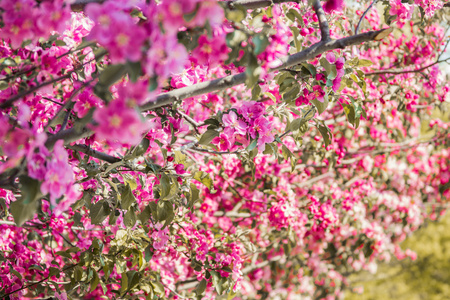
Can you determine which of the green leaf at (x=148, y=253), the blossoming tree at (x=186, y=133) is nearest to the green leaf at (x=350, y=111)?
the blossoming tree at (x=186, y=133)

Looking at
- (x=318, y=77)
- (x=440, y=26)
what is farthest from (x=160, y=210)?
(x=440, y=26)

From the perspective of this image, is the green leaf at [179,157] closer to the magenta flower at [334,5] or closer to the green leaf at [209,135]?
the green leaf at [209,135]

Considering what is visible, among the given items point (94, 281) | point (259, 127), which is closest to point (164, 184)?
point (259, 127)

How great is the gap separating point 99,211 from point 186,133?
68cm

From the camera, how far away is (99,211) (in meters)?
1.46

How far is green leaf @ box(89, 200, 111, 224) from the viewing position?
1.45 meters

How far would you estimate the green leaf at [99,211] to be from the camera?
1.45m

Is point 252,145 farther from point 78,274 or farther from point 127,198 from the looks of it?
point 78,274

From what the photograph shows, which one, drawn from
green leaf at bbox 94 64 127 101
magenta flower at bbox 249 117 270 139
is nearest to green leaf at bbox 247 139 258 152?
magenta flower at bbox 249 117 270 139

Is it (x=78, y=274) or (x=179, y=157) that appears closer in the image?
(x=179, y=157)

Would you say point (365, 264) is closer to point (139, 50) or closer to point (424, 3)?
point (424, 3)

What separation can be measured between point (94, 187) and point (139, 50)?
36.6 inches

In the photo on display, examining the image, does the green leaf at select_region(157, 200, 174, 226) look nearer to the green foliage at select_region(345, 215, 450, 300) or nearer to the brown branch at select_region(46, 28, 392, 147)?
the brown branch at select_region(46, 28, 392, 147)

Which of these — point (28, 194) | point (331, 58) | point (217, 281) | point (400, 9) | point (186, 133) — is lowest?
point (28, 194)
